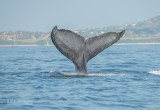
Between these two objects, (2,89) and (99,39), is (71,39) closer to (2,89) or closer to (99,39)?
(99,39)

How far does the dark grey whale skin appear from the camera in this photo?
1055cm

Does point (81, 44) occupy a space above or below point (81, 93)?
above

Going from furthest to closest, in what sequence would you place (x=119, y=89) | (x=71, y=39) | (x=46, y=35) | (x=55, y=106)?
1. (x=46, y=35)
2. (x=71, y=39)
3. (x=119, y=89)
4. (x=55, y=106)

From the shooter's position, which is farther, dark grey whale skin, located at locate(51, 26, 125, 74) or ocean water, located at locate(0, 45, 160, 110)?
dark grey whale skin, located at locate(51, 26, 125, 74)

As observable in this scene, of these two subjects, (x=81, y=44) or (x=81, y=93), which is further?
(x=81, y=44)

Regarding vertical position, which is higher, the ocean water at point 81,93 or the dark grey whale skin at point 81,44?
the dark grey whale skin at point 81,44

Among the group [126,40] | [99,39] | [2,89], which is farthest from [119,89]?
[126,40]

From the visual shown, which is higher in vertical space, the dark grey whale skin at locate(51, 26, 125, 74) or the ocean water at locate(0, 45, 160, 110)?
the dark grey whale skin at locate(51, 26, 125, 74)

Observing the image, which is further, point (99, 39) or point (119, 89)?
point (99, 39)

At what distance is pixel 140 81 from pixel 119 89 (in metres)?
1.69

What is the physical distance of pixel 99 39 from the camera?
10977 mm

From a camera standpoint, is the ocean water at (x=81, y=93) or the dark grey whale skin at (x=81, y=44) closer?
the ocean water at (x=81, y=93)

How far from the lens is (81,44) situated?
11023 mm

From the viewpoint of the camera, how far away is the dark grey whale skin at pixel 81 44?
10547mm
